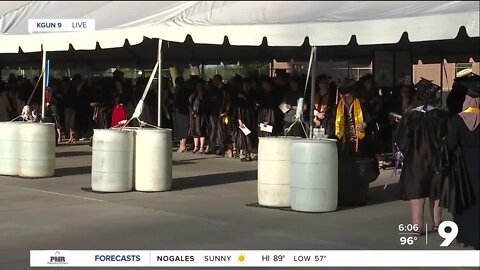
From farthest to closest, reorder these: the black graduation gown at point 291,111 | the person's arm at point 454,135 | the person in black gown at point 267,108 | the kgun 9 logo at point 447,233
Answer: the person in black gown at point 267,108 → the black graduation gown at point 291,111 → the kgun 9 logo at point 447,233 → the person's arm at point 454,135

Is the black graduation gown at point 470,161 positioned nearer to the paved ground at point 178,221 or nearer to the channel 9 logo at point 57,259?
the paved ground at point 178,221

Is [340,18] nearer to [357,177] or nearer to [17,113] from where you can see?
[357,177]

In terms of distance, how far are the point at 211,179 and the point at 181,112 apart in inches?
242

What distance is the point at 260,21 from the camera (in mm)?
8688

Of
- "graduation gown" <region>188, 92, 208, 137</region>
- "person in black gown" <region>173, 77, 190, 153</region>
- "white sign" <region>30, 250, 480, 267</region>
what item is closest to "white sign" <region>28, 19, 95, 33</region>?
"white sign" <region>30, 250, 480, 267</region>

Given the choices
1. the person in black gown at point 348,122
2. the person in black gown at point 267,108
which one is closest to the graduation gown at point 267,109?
the person in black gown at point 267,108

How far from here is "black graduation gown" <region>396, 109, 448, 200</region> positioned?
788cm

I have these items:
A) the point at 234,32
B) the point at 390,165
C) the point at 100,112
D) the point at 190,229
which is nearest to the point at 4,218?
the point at 190,229

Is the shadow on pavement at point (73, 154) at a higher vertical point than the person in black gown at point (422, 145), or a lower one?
lower

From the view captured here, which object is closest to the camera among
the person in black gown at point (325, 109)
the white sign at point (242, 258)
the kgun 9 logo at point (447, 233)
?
the white sign at point (242, 258)

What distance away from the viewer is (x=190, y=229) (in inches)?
338

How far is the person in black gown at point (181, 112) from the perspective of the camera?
18969 millimetres

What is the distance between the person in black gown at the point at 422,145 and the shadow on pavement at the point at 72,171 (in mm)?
7995

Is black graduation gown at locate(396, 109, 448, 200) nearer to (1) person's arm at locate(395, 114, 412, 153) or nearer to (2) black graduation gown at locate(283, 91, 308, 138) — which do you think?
(1) person's arm at locate(395, 114, 412, 153)
